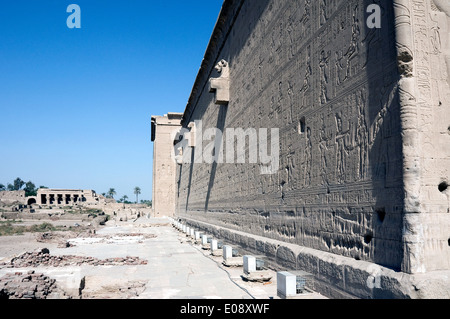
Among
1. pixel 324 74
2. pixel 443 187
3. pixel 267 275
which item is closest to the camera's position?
pixel 443 187

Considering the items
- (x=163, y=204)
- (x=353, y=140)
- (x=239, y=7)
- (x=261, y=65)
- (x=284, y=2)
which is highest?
(x=239, y=7)

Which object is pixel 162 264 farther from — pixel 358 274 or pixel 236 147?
pixel 358 274

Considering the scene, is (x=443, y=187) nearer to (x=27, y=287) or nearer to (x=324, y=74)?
(x=324, y=74)

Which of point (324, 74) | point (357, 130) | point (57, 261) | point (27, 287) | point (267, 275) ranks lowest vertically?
point (57, 261)

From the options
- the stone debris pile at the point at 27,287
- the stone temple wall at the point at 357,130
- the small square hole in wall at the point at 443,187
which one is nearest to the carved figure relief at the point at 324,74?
the stone temple wall at the point at 357,130

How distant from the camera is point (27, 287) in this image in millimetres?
4387

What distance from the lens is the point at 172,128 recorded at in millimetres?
33312

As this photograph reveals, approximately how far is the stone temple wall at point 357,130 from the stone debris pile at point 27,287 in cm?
330

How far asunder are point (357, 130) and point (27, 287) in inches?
163

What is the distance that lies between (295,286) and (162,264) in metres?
4.11

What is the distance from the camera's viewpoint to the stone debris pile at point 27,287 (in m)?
4.25

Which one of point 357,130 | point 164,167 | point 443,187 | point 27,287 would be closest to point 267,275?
point 357,130
